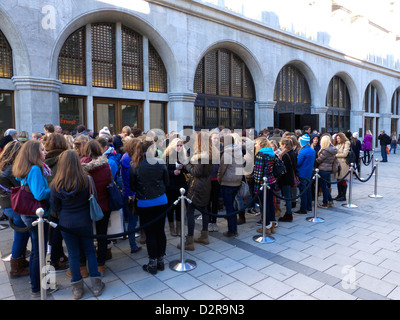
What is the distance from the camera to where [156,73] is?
1126 cm

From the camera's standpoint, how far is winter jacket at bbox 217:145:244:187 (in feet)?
17.0

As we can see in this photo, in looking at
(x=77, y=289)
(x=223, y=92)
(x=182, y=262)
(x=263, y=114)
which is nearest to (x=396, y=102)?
(x=263, y=114)

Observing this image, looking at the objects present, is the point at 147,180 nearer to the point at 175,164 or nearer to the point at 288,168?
the point at 175,164

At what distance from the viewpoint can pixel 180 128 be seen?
11.3 m

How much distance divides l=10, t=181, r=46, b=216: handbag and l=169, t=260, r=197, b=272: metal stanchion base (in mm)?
1959

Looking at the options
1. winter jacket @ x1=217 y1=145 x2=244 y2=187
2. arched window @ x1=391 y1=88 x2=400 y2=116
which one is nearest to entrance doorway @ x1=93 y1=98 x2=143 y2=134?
winter jacket @ x1=217 y1=145 x2=244 y2=187

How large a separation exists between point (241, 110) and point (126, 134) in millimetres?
8552

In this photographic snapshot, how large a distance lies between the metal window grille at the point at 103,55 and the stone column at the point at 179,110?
7.59 feet

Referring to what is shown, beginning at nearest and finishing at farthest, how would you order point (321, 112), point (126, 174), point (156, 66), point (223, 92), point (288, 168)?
point (126, 174), point (288, 168), point (156, 66), point (223, 92), point (321, 112)

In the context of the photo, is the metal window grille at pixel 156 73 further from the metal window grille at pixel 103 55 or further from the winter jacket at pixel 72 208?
the winter jacket at pixel 72 208

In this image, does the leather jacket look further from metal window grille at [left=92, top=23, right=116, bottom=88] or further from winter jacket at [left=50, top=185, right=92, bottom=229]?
metal window grille at [left=92, top=23, right=116, bottom=88]

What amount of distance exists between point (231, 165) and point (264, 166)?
0.73m
